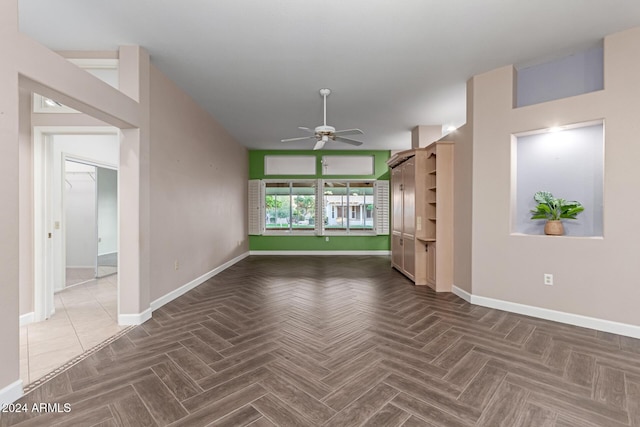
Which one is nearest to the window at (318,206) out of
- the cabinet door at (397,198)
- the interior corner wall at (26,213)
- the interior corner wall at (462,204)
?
the cabinet door at (397,198)

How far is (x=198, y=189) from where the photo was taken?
4.59 metres

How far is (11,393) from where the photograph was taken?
1.70 m

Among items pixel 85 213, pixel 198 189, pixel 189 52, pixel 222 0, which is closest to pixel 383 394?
pixel 222 0

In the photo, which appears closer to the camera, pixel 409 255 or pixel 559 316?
pixel 559 316

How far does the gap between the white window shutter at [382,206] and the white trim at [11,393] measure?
6.96 meters

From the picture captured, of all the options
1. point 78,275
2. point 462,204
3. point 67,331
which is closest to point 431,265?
point 462,204

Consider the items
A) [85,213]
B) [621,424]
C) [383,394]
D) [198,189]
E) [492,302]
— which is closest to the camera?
[621,424]

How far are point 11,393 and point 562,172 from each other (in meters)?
5.19

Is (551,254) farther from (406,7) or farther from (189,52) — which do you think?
(189,52)

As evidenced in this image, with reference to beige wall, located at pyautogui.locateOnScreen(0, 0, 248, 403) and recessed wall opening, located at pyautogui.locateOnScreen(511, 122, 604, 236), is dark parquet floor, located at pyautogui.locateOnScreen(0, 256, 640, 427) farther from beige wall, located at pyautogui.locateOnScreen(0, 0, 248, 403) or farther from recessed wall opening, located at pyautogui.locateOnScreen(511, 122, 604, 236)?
recessed wall opening, located at pyautogui.locateOnScreen(511, 122, 604, 236)

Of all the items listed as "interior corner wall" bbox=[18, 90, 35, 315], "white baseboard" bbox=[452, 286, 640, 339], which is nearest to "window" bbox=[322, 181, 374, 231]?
"white baseboard" bbox=[452, 286, 640, 339]

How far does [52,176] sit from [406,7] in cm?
412

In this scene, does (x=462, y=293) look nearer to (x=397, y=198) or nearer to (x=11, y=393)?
(x=397, y=198)

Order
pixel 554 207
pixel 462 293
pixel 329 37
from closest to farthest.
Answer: pixel 329 37
pixel 554 207
pixel 462 293
